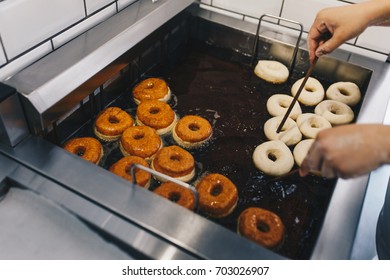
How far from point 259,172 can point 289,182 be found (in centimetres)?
12

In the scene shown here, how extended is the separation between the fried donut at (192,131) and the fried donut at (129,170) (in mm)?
228

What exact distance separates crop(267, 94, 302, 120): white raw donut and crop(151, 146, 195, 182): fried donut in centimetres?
49

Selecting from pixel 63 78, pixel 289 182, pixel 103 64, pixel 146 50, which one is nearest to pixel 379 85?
pixel 289 182

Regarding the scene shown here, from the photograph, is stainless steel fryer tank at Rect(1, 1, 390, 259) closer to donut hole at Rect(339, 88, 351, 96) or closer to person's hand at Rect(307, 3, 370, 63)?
donut hole at Rect(339, 88, 351, 96)

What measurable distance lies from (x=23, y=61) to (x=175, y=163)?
24.8 inches

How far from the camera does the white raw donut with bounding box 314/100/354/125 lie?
1617 mm

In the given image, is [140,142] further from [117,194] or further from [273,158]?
[273,158]

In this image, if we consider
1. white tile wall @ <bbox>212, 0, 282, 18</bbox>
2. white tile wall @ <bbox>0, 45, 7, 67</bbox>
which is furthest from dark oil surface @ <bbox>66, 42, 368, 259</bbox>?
white tile wall @ <bbox>0, 45, 7, 67</bbox>

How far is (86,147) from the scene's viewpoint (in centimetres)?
137

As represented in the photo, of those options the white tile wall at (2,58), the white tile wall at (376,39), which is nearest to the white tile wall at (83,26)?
the white tile wall at (2,58)

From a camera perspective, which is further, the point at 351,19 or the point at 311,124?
the point at 311,124

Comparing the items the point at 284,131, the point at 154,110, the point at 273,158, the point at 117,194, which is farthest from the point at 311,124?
the point at 117,194

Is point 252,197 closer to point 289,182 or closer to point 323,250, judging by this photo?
point 289,182

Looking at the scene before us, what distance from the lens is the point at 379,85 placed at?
1592 millimetres
